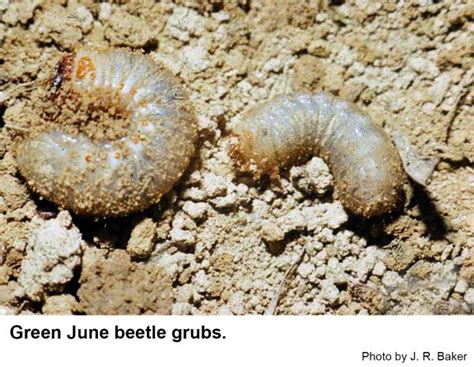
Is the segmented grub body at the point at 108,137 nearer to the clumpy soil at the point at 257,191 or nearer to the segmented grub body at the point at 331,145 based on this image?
the clumpy soil at the point at 257,191

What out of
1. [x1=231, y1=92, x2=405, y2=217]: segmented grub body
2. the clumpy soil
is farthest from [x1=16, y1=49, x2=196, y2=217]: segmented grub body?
[x1=231, y1=92, x2=405, y2=217]: segmented grub body

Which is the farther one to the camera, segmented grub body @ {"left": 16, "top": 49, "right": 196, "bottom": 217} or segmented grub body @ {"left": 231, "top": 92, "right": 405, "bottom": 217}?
segmented grub body @ {"left": 231, "top": 92, "right": 405, "bottom": 217}

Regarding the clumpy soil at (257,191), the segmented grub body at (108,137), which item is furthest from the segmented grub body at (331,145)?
the segmented grub body at (108,137)

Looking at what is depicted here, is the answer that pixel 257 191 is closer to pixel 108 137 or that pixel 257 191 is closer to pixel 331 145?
pixel 331 145

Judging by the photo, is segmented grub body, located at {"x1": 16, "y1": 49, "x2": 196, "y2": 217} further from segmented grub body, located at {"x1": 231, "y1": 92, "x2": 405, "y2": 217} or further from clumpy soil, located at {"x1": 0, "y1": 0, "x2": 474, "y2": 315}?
segmented grub body, located at {"x1": 231, "y1": 92, "x2": 405, "y2": 217}
